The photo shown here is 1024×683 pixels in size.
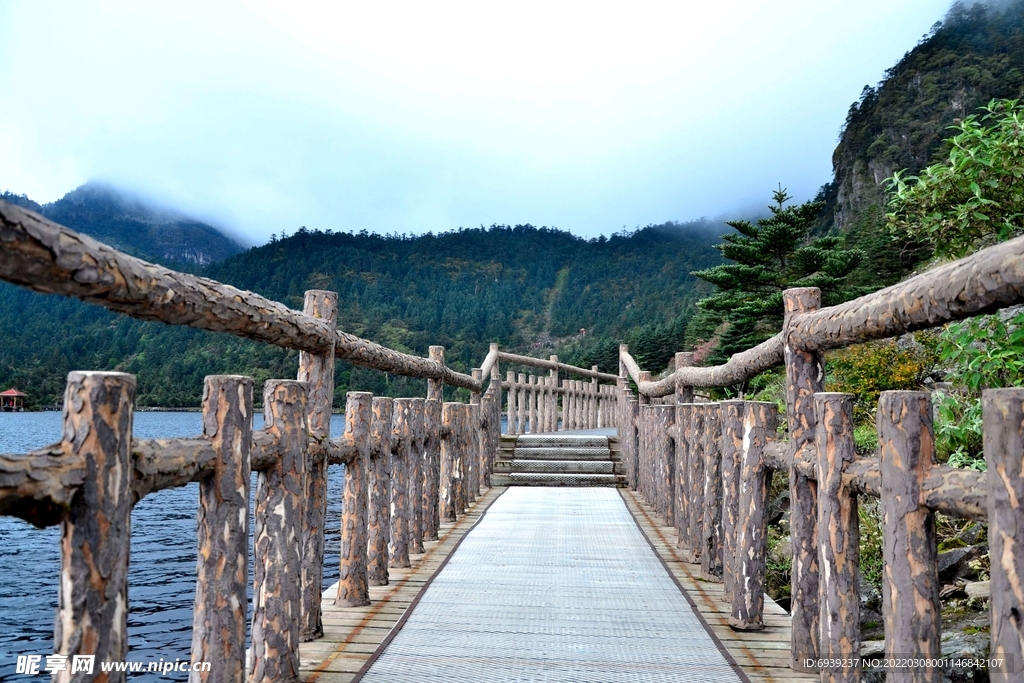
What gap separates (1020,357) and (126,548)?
15.9 ft

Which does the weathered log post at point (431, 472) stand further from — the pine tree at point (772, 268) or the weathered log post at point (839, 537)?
the pine tree at point (772, 268)

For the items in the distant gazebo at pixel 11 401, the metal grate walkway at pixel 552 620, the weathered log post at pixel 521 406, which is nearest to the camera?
the metal grate walkway at pixel 552 620

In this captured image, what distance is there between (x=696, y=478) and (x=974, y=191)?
101 inches

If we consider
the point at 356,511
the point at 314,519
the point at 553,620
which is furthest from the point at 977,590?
the point at 314,519

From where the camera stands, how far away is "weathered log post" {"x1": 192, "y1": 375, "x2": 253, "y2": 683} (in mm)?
2137

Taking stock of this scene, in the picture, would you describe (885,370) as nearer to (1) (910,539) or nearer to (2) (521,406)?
(2) (521,406)

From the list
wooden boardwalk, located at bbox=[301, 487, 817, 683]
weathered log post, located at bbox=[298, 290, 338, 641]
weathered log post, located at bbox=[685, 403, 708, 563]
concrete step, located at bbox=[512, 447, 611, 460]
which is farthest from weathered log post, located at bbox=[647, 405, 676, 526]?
weathered log post, located at bbox=[298, 290, 338, 641]

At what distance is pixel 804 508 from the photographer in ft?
9.34

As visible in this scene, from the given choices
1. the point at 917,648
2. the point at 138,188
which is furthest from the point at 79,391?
the point at 138,188

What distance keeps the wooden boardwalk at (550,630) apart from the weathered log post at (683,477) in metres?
0.41

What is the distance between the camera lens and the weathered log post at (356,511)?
3.69m

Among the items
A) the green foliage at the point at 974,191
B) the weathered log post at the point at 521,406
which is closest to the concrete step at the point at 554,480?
the weathered log post at the point at 521,406

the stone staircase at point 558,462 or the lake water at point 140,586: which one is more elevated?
the stone staircase at point 558,462

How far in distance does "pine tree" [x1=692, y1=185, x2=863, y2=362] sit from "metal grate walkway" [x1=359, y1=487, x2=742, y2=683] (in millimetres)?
12145
